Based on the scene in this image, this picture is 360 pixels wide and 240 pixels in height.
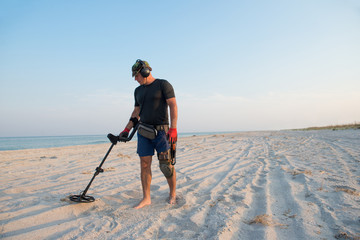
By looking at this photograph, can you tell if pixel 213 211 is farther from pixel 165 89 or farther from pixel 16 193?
pixel 16 193

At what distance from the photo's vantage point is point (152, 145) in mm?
3107

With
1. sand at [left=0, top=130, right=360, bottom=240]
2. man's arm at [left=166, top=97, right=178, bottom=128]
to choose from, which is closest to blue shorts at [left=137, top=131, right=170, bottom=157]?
man's arm at [left=166, top=97, right=178, bottom=128]

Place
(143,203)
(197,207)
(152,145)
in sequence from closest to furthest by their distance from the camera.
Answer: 1. (197,207)
2. (143,203)
3. (152,145)

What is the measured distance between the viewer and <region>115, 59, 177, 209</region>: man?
3.03 meters

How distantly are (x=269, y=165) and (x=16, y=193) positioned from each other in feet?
17.8

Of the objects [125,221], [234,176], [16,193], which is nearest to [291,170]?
[234,176]

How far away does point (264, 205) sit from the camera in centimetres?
279

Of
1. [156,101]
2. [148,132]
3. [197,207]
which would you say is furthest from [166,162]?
[156,101]

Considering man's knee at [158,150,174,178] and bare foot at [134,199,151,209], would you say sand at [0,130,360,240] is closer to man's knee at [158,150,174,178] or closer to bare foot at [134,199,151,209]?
bare foot at [134,199,151,209]

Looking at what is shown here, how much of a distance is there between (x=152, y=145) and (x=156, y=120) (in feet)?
1.26

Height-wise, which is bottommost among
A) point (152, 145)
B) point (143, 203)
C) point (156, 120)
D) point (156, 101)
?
point (143, 203)

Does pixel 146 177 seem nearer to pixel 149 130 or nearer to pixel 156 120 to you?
pixel 149 130

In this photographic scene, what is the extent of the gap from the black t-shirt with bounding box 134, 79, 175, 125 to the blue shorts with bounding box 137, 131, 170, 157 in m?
0.23

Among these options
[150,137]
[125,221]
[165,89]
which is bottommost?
[125,221]
